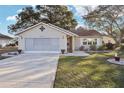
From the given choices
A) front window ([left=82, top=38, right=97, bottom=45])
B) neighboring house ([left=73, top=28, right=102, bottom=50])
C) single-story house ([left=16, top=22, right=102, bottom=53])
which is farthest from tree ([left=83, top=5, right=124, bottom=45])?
single-story house ([left=16, top=22, right=102, bottom=53])

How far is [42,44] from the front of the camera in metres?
24.5

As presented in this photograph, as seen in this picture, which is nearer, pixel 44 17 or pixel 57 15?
pixel 44 17

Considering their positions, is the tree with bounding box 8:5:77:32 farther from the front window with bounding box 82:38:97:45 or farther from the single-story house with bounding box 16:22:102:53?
the single-story house with bounding box 16:22:102:53

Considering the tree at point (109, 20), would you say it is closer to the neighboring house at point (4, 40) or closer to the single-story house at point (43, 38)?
the single-story house at point (43, 38)

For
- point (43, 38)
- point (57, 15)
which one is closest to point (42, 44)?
point (43, 38)

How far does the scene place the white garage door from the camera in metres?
24.3

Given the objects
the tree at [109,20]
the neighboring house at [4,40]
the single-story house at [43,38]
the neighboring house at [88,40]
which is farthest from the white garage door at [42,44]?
the neighboring house at [4,40]

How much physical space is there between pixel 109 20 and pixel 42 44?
12.4 m

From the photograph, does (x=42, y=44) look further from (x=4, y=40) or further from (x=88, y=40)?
(x=4, y=40)

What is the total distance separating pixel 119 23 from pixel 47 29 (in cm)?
1272

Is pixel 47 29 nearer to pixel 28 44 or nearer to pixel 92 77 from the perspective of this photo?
pixel 28 44
